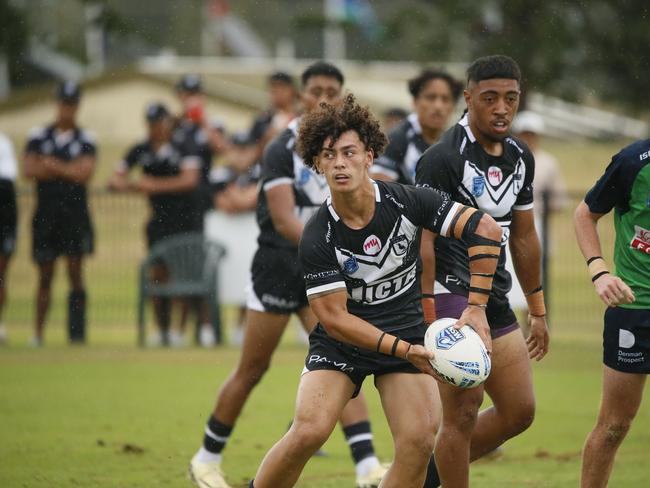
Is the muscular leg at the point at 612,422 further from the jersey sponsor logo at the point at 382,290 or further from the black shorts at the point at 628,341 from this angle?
the jersey sponsor logo at the point at 382,290

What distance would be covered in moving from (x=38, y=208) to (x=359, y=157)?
30.5ft

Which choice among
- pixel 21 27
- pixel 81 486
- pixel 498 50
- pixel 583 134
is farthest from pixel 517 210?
pixel 583 134

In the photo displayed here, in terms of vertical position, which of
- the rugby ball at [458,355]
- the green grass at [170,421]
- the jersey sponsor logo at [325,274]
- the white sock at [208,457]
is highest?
the jersey sponsor logo at [325,274]

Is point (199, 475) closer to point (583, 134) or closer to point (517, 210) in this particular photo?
point (517, 210)

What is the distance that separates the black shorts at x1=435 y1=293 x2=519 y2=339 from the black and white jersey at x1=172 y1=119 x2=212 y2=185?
8.57 meters

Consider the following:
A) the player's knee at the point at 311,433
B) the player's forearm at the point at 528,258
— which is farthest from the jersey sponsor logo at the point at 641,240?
the player's knee at the point at 311,433

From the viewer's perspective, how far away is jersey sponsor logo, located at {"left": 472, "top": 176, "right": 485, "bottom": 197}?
258 inches

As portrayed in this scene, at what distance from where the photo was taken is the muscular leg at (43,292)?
14.6m

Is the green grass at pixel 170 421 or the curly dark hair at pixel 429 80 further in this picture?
the curly dark hair at pixel 429 80

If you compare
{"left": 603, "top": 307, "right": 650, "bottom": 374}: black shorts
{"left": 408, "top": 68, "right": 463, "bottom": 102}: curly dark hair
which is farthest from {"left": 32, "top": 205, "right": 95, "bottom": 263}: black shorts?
{"left": 603, "top": 307, "right": 650, "bottom": 374}: black shorts

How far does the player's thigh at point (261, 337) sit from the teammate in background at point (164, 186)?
7041 mm

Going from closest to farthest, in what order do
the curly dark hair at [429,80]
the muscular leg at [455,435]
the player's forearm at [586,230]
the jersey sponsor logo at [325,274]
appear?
1. the jersey sponsor logo at [325,274]
2. the muscular leg at [455,435]
3. the player's forearm at [586,230]
4. the curly dark hair at [429,80]

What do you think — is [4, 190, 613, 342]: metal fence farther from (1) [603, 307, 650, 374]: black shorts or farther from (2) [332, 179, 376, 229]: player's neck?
(2) [332, 179, 376, 229]: player's neck

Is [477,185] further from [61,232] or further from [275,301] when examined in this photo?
[61,232]
